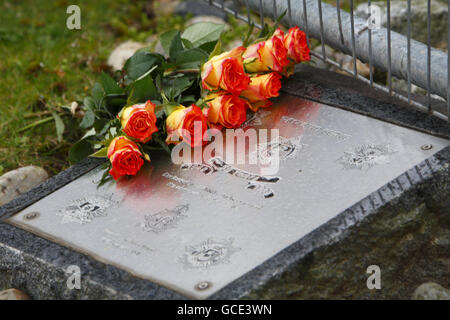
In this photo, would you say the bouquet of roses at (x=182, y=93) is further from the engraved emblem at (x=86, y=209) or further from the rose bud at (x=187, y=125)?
the engraved emblem at (x=86, y=209)

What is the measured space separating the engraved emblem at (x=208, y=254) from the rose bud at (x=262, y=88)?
0.89 meters

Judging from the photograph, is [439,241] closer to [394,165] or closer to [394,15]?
[394,165]

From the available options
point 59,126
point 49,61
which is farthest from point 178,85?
point 49,61

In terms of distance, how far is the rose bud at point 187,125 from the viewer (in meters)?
2.74

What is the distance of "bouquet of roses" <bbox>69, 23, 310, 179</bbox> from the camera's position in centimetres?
274

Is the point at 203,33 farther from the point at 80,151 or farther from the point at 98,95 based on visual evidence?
the point at 80,151

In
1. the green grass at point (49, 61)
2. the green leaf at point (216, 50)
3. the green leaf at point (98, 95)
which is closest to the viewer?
the green leaf at point (216, 50)

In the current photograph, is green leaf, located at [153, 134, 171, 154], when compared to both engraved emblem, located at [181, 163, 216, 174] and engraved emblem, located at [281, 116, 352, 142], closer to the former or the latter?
engraved emblem, located at [181, 163, 216, 174]

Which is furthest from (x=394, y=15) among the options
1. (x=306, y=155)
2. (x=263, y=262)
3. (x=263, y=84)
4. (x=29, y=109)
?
(x=263, y=262)

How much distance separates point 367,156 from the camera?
8.43 ft

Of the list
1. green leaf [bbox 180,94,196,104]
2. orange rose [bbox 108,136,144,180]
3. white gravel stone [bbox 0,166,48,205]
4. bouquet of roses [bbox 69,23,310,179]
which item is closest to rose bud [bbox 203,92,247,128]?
bouquet of roses [bbox 69,23,310,179]

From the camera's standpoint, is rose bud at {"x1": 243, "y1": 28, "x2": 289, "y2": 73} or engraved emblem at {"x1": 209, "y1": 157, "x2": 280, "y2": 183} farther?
rose bud at {"x1": 243, "y1": 28, "x2": 289, "y2": 73}

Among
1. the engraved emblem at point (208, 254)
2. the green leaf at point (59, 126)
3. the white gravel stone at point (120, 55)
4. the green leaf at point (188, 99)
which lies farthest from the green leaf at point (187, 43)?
the white gravel stone at point (120, 55)

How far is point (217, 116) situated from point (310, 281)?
0.90 m
